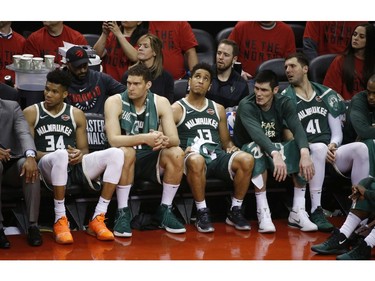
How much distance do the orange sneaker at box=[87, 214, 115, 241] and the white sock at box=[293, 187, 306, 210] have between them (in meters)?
1.43

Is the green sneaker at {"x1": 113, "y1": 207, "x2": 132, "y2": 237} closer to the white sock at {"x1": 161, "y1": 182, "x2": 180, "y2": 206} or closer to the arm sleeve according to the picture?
the white sock at {"x1": 161, "y1": 182, "x2": 180, "y2": 206}

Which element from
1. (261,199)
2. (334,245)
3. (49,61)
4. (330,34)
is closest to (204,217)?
(261,199)

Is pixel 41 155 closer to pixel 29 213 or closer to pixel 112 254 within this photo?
pixel 29 213

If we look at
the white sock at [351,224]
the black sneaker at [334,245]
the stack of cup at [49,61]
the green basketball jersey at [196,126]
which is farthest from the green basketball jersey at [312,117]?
the stack of cup at [49,61]

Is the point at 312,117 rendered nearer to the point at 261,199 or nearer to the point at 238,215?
the point at 261,199

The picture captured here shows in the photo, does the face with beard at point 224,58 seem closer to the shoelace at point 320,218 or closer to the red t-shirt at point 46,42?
the red t-shirt at point 46,42

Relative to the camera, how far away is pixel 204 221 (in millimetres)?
7449

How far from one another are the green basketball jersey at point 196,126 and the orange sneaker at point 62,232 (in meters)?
1.14

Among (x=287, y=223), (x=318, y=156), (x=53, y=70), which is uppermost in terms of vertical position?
(x=53, y=70)

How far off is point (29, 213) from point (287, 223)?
201 cm

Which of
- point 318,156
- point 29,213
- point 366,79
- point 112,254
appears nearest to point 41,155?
point 29,213

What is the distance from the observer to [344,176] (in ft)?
25.5

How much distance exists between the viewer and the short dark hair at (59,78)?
7320 mm

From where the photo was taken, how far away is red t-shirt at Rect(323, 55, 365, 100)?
8.38 meters
